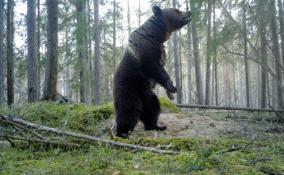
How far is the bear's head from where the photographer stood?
7.81 meters

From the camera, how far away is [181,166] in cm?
386

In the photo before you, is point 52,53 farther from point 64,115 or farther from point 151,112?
point 151,112

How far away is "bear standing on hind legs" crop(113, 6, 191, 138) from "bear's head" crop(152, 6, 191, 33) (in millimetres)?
394

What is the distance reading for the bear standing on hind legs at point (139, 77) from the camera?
6.79 metres

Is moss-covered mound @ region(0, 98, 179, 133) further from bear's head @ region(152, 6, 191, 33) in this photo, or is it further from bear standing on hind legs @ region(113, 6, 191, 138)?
bear's head @ region(152, 6, 191, 33)

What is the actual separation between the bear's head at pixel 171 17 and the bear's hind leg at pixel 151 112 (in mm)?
1537

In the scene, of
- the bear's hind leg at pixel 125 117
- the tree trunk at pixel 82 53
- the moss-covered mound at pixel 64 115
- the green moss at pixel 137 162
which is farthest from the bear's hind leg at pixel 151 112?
the tree trunk at pixel 82 53

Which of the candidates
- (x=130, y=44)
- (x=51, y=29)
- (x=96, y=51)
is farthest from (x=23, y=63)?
(x=130, y=44)

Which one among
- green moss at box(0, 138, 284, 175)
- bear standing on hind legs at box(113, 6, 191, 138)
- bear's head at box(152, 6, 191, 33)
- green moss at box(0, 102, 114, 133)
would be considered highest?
bear's head at box(152, 6, 191, 33)

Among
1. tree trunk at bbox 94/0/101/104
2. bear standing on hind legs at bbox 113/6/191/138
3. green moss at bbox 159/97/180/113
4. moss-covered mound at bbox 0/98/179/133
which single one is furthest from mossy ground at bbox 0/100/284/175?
tree trunk at bbox 94/0/101/104

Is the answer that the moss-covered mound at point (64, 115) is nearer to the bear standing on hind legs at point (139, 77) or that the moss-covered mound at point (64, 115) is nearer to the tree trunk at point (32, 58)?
the bear standing on hind legs at point (139, 77)

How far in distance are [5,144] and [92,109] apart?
396 cm

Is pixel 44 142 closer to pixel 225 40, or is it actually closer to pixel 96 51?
pixel 225 40

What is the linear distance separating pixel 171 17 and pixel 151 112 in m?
2.09
